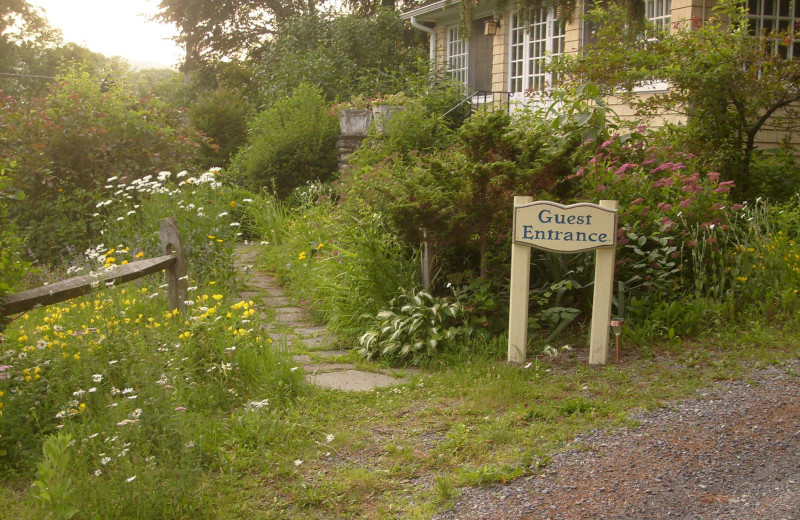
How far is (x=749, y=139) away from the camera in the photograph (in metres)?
8.09

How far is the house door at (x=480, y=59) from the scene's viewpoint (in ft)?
60.2

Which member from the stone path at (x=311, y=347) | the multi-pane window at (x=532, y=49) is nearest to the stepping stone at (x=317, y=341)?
the stone path at (x=311, y=347)

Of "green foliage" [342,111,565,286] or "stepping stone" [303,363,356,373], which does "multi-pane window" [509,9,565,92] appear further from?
"stepping stone" [303,363,356,373]

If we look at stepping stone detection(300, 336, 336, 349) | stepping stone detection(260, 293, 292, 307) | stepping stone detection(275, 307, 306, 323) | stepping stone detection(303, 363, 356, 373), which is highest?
stepping stone detection(260, 293, 292, 307)

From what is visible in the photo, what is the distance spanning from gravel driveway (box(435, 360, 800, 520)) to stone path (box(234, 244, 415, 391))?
5.50 feet

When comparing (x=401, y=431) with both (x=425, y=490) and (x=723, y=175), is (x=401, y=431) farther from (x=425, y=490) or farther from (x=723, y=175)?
(x=723, y=175)

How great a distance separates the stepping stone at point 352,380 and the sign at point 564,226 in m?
Answer: 1.27

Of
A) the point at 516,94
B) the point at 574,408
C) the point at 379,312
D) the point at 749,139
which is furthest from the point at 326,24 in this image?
the point at 574,408

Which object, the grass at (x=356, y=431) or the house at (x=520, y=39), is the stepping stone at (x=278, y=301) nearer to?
the grass at (x=356, y=431)

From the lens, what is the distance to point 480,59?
1847 centimetres

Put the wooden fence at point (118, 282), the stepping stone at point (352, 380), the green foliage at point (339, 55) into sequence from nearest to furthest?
the wooden fence at point (118, 282)
the stepping stone at point (352, 380)
the green foliage at point (339, 55)

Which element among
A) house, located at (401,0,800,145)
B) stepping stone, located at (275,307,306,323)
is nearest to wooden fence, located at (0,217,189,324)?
stepping stone, located at (275,307,306,323)

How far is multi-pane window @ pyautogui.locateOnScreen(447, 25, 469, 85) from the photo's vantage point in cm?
1845

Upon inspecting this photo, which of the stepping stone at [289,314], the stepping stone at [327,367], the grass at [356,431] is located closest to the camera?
the grass at [356,431]
